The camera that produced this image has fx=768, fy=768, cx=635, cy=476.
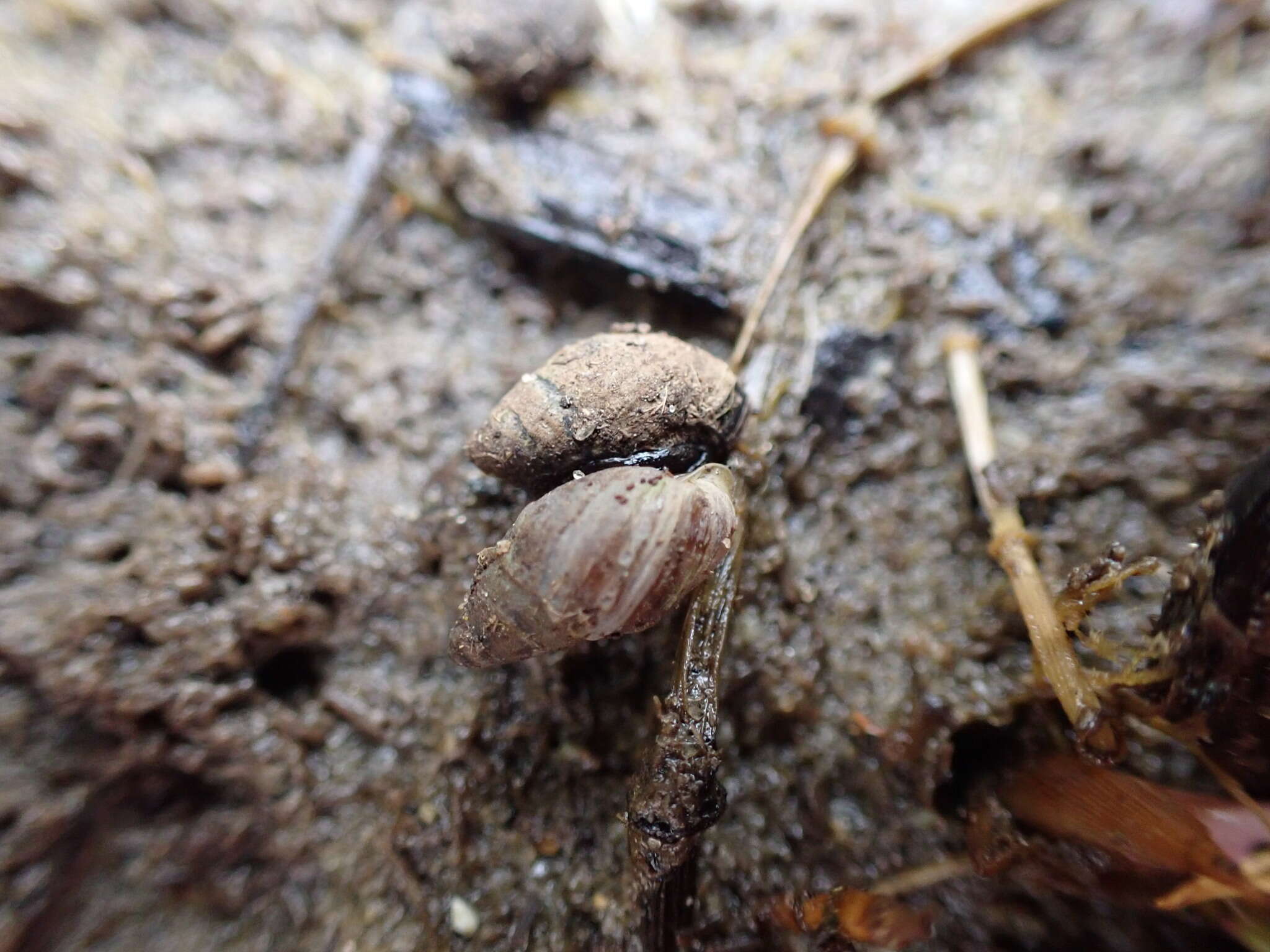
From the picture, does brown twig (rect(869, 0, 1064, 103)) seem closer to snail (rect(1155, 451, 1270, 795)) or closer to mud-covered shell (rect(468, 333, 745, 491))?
mud-covered shell (rect(468, 333, 745, 491))

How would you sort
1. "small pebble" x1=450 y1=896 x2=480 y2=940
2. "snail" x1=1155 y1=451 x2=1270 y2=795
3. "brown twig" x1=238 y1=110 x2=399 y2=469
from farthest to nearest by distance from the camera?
1. "brown twig" x1=238 y1=110 x2=399 y2=469
2. "small pebble" x1=450 y1=896 x2=480 y2=940
3. "snail" x1=1155 y1=451 x2=1270 y2=795

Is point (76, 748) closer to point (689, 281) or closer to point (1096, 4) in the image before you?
point (689, 281)

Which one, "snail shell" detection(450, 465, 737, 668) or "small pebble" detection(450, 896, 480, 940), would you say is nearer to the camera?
"snail shell" detection(450, 465, 737, 668)

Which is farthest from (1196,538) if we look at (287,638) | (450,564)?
(287,638)

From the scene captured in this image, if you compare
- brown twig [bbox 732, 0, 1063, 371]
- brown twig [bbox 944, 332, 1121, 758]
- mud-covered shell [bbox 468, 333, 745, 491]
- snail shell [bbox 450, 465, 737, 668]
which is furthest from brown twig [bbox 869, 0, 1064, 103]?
snail shell [bbox 450, 465, 737, 668]

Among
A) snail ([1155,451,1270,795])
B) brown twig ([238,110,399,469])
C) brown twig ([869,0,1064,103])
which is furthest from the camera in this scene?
brown twig ([869,0,1064,103])

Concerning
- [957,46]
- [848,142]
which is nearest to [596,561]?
[848,142]

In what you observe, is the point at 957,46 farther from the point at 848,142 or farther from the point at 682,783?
the point at 682,783

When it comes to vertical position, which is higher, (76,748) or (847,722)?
(847,722)
